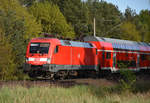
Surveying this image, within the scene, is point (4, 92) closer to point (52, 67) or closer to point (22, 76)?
point (52, 67)

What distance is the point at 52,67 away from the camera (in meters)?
20.8

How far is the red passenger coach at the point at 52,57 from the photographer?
821 inches

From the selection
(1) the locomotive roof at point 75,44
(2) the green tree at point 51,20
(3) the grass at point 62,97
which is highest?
(2) the green tree at point 51,20

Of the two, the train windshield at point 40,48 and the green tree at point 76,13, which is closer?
the train windshield at point 40,48

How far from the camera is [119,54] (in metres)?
28.3

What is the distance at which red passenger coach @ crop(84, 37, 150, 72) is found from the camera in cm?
2654

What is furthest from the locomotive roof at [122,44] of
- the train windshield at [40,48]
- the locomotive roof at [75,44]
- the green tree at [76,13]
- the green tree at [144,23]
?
the green tree at [144,23]

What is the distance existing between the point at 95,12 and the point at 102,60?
45.3m

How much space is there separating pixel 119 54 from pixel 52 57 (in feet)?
30.7

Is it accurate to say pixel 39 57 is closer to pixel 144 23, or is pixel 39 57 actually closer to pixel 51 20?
pixel 51 20

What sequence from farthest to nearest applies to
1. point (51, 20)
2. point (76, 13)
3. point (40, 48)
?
1. point (76, 13)
2. point (51, 20)
3. point (40, 48)

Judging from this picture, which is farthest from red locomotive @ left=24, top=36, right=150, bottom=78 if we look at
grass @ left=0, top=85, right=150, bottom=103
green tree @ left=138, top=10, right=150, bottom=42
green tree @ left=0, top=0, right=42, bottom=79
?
green tree @ left=138, top=10, right=150, bottom=42

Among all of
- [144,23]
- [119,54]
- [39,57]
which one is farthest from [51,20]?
[144,23]

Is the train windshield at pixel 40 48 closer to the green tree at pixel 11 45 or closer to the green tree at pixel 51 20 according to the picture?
the green tree at pixel 11 45
